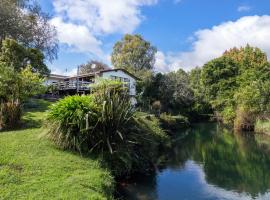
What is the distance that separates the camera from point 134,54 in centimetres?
5769

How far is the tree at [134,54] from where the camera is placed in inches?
2286

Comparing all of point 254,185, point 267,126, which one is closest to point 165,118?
point 267,126

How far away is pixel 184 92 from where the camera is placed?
54.2 meters

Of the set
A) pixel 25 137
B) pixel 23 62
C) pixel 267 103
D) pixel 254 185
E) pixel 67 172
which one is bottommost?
pixel 254 185

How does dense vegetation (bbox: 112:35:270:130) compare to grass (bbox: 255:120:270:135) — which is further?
dense vegetation (bbox: 112:35:270:130)

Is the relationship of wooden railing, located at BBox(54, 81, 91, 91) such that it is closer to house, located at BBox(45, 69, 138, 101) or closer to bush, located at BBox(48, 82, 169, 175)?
house, located at BBox(45, 69, 138, 101)

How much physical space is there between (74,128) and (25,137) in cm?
233

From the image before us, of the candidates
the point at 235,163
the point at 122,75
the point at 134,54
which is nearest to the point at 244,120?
the point at 122,75

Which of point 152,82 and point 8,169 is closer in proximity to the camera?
point 8,169

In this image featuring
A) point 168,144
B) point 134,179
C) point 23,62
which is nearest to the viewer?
point 134,179

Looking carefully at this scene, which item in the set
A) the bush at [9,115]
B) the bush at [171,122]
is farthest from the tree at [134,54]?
the bush at [9,115]

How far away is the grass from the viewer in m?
34.6

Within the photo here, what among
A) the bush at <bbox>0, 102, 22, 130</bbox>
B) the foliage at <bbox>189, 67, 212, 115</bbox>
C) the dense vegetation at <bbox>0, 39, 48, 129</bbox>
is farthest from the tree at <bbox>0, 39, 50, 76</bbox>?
the foliage at <bbox>189, 67, 212, 115</bbox>

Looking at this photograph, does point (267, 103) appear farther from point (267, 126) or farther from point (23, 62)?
point (23, 62)
